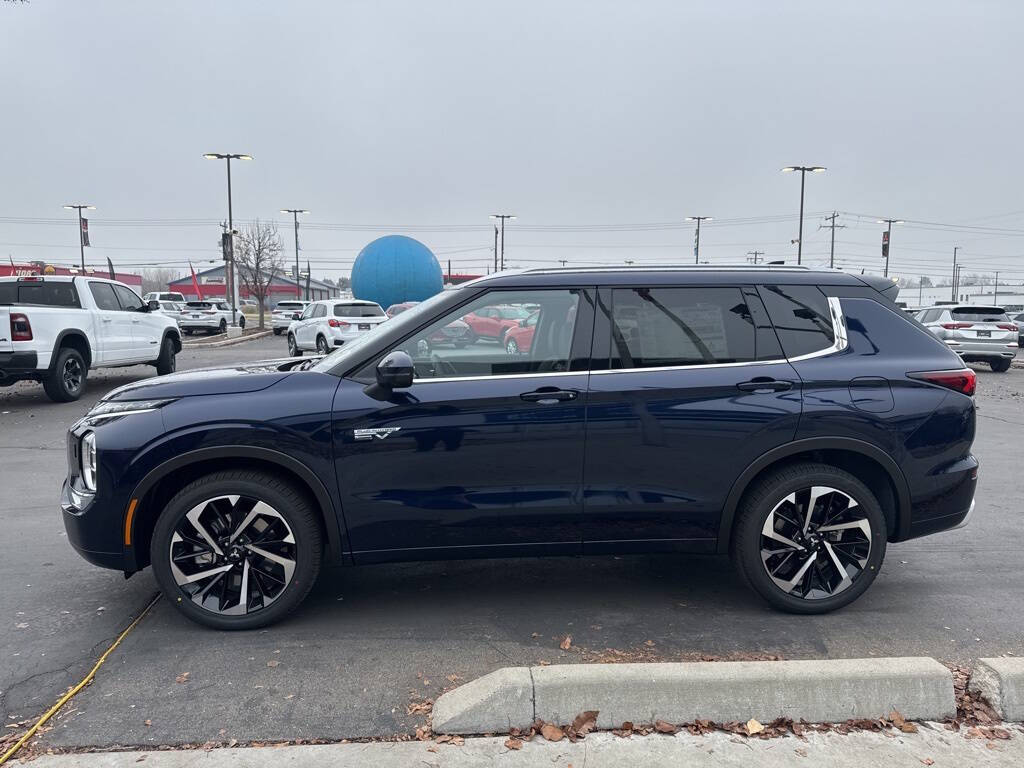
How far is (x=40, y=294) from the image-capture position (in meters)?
12.3

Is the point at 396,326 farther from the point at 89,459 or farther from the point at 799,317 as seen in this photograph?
the point at 799,317

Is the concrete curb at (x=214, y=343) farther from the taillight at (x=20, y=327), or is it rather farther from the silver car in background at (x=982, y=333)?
the silver car in background at (x=982, y=333)

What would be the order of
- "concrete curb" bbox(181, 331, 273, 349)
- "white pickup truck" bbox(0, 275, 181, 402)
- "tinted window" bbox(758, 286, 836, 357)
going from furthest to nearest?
"concrete curb" bbox(181, 331, 273, 349) < "white pickup truck" bbox(0, 275, 181, 402) < "tinted window" bbox(758, 286, 836, 357)

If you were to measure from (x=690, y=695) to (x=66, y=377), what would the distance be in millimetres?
11867

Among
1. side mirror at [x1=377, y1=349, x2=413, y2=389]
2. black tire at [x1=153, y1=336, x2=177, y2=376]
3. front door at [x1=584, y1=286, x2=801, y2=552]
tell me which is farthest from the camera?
black tire at [x1=153, y1=336, x2=177, y2=376]

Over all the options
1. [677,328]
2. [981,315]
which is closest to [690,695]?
[677,328]

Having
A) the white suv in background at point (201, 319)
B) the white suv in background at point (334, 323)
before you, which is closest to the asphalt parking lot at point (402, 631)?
the white suv in background at point (334, 323)

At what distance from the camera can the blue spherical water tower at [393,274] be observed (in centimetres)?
3938

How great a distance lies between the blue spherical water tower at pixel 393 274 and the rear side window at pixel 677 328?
116 feet

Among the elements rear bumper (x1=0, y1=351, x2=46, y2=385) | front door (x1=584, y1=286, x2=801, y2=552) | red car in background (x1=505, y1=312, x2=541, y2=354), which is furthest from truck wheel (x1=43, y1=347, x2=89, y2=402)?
front door (x1=584, y1=286, x2=801, y2=552)

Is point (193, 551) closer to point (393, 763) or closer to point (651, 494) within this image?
point (393, 763)

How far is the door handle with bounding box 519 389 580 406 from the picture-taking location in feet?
12.7

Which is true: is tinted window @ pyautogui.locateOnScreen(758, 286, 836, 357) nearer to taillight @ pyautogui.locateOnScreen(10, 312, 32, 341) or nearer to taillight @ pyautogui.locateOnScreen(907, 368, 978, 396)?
taillight @ pyautogui.locateOnScreen(907, 368, 978, 396)

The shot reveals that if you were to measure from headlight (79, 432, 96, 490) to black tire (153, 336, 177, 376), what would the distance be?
11.9 metres
